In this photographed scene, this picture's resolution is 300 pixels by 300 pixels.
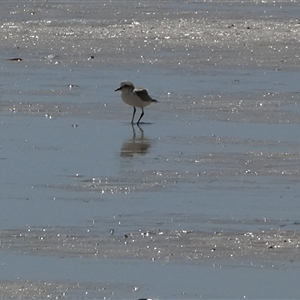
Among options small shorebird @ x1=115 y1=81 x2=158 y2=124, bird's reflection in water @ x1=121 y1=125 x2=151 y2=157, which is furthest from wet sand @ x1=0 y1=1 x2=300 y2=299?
small shorebird @ x1=115 y1=81 x2=158 y2=124

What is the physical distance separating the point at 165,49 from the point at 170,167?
7.90m

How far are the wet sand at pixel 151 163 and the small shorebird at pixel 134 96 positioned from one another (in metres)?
0.18

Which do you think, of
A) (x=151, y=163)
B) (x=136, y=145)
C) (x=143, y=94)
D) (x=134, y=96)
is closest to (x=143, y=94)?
(x=143, y=94)

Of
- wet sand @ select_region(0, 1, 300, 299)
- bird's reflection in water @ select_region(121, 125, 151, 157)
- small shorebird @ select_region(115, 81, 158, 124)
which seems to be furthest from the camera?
small shorebird @ select_region(115, 81, 158, 124)

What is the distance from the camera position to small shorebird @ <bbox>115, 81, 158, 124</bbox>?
1370 centimetres

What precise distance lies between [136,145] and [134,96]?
1718 mm

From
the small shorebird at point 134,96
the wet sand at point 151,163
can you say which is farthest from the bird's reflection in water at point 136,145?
the small shorebird at point 134,96

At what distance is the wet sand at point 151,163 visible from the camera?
7711 mm

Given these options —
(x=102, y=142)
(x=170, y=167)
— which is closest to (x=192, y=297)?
(x=170, y=167)

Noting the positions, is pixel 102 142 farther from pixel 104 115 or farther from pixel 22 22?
pixel 22 22

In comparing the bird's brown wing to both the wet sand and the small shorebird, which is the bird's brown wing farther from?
the wet sand

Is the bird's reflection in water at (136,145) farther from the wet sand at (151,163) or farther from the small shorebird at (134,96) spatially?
the small shorebird at (134,96)

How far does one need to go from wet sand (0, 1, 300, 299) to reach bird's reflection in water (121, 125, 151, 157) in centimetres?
1

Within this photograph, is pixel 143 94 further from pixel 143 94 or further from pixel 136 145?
pixel 136 145
